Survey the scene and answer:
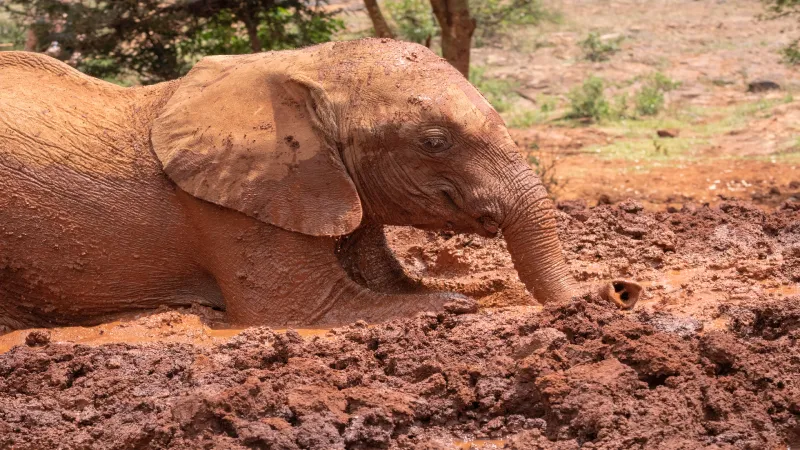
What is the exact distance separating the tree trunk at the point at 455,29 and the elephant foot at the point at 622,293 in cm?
410

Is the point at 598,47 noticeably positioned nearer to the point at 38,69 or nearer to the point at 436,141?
the point at 38,69

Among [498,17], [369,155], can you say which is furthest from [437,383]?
[498,17]

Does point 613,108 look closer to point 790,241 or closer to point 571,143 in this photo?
point 571,143

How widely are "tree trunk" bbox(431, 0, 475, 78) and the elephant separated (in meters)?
3.73

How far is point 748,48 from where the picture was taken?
19.4 m

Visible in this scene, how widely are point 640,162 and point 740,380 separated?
8232 mm

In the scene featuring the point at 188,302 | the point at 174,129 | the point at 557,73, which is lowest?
the point at 557,73

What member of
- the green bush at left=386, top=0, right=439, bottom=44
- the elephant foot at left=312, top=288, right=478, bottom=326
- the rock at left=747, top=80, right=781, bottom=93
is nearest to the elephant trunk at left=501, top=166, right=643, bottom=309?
the elephant foot at left=312, top=288, right=478, bottom=326

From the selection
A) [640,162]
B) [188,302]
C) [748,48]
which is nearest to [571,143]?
[640,162]

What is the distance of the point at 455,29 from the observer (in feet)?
35.4

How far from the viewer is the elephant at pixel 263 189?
→ 6715 millimetres

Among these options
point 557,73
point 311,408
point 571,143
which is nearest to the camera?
point 311,408

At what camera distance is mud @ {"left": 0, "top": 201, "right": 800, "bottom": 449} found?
4.97 metres

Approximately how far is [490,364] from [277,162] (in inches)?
76.1
